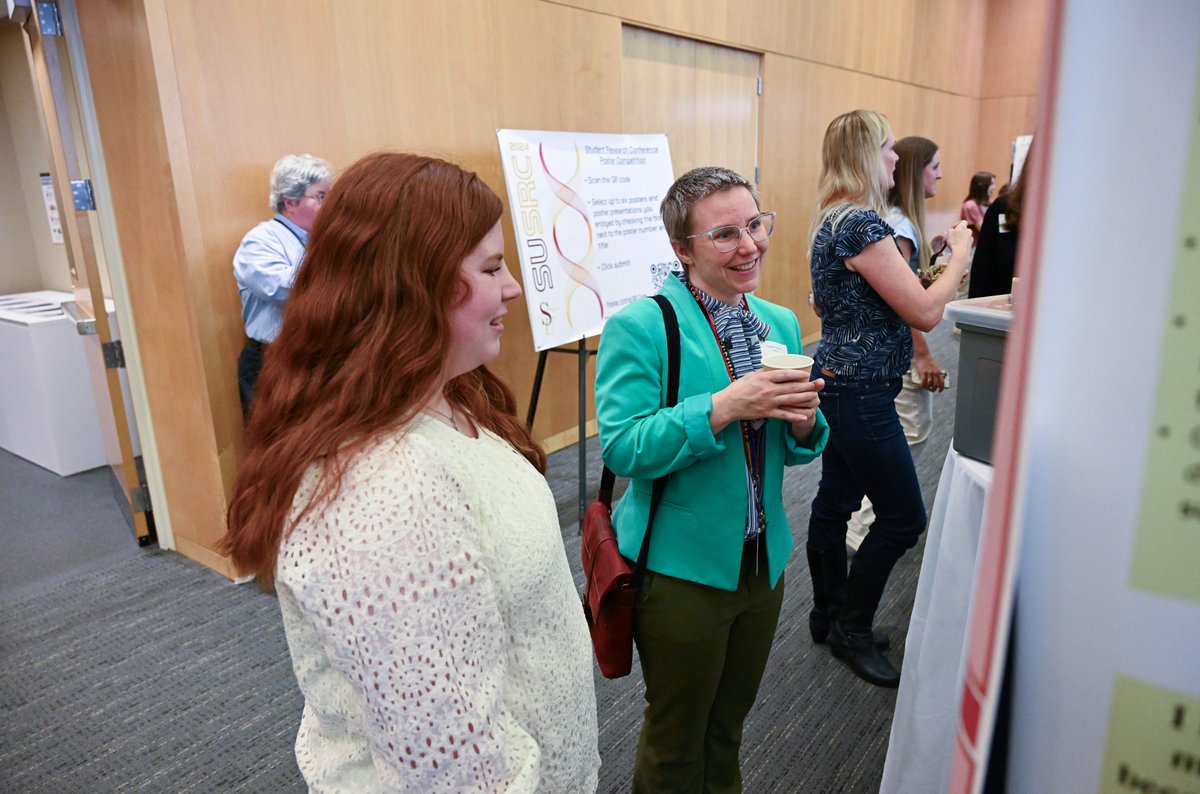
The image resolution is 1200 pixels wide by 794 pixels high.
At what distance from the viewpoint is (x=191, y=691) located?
89.5 inches

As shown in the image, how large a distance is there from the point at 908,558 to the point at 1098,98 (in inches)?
119

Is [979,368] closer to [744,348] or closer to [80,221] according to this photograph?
[744,348]

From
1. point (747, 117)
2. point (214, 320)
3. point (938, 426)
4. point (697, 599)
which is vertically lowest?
point (938, 426)

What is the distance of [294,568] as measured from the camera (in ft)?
2.45

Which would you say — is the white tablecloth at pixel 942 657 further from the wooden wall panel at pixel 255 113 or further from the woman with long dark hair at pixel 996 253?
the wooden wall panel at pixel 255 113

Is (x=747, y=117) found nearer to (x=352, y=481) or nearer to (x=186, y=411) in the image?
(x=186, y=411)

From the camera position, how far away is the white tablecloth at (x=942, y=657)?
1365mm

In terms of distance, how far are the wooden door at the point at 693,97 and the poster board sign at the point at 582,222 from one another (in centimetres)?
82

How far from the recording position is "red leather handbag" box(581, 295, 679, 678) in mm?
1394

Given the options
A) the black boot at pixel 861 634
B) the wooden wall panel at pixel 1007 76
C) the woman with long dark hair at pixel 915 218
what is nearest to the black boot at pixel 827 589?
the black boot at pixel 861 634

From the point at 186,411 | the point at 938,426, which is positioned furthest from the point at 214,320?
the point at 938,426

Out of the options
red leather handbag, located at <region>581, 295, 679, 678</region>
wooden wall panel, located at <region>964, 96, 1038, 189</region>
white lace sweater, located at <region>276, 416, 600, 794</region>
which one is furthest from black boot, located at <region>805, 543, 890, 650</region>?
wooden wall panel, located at <region>964, 96, 1038, 189</region>

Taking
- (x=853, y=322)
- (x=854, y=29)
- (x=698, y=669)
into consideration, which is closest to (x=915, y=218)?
(x=853, y=322)

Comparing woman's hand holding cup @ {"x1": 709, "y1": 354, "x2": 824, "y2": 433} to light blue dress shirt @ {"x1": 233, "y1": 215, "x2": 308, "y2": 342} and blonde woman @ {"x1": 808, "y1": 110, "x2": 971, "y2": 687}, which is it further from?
light blue dress shirt @ {"x1": 233, "y1": 215, "x2": 308, "y2": 342}
